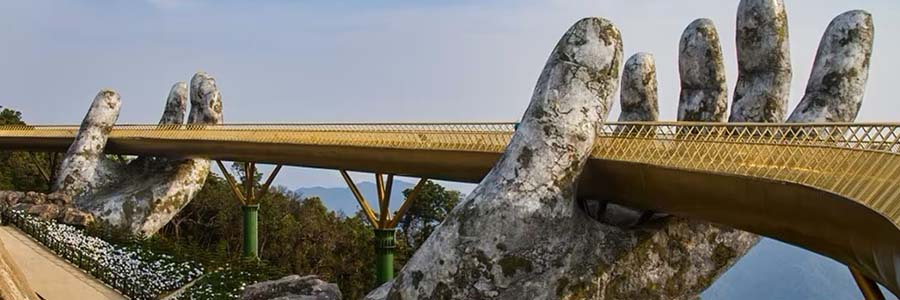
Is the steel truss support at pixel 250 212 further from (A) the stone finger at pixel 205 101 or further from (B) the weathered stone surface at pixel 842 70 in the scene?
(B) the weathered stone surface at pixel 842 70

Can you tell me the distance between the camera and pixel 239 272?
2177 centimetres

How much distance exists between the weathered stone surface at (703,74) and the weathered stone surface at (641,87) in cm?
80

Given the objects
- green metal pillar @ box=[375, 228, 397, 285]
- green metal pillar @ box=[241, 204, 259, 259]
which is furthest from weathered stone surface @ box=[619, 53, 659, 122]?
green metal pillar @ box=[241, 204, 259, 259]

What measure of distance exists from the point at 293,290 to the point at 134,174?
54.1ft

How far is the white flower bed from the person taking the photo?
66.7ft

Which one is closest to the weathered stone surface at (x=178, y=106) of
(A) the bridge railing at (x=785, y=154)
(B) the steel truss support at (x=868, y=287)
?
(A) the bridge railing at (x=785, y=154)

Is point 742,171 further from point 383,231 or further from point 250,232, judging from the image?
point 250,232

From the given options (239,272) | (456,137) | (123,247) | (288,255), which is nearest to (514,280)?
(456,137)

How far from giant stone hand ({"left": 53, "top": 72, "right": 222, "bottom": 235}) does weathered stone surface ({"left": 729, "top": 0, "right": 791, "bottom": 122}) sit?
19934 mm

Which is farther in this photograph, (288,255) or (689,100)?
(288,255)

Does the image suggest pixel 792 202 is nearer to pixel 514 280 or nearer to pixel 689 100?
pixel 514 280

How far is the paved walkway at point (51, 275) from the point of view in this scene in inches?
757

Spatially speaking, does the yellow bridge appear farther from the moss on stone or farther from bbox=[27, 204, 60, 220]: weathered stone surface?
bbox=[27, 204, 60, 220]: weathered stone surface

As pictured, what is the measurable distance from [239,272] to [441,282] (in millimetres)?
10344
